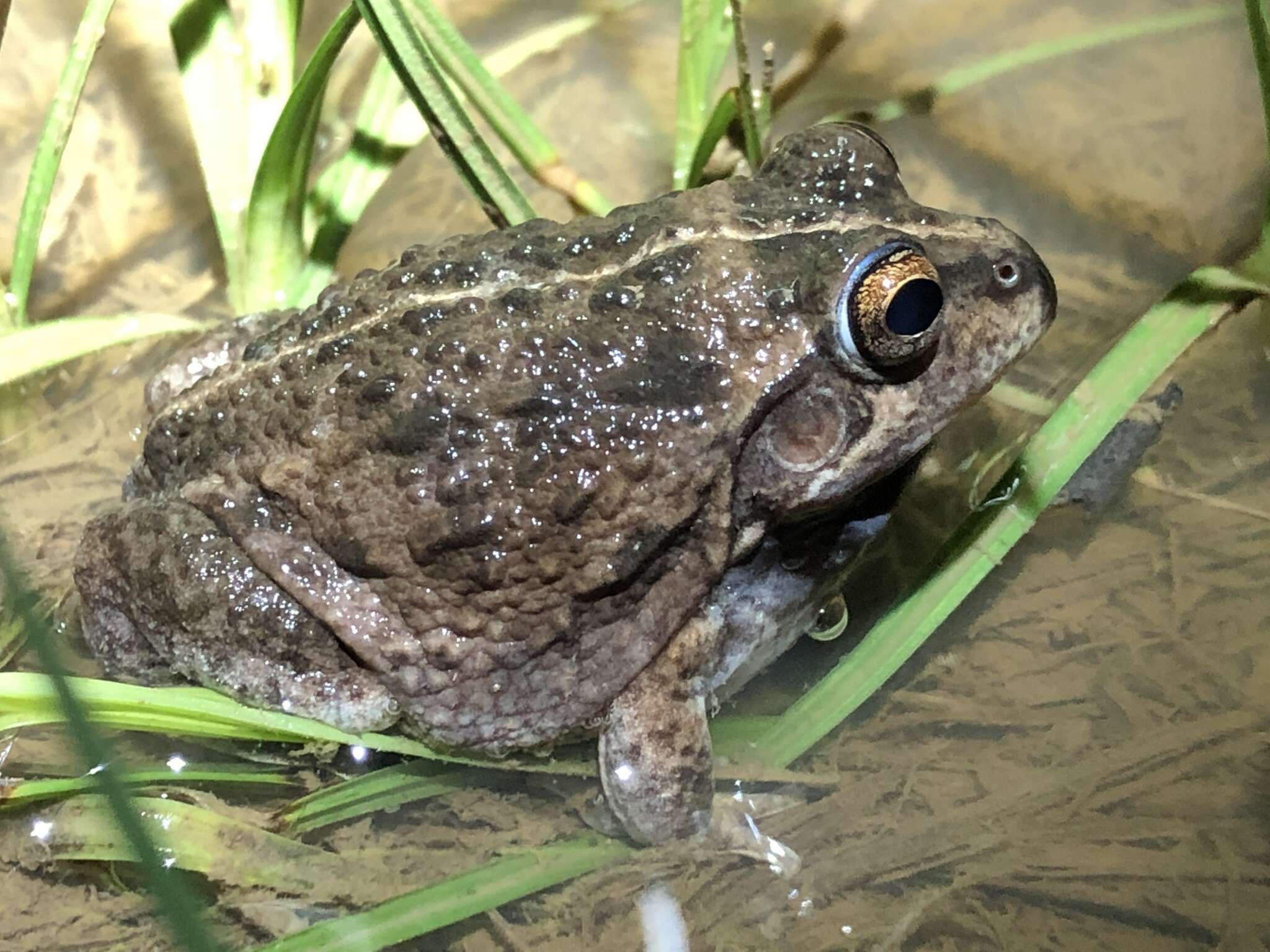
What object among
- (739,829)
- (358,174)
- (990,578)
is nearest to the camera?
(739,829)

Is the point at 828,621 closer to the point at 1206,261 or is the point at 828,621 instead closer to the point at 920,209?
the point at 920,209

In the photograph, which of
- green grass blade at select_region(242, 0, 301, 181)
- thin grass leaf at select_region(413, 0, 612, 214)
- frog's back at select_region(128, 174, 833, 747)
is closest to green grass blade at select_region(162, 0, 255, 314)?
green grass blade at select_region(242, 0, 301, 181)

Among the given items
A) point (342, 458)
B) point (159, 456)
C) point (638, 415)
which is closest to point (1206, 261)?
point (638, 415)

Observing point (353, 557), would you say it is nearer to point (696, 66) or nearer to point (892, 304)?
point (892, 304)

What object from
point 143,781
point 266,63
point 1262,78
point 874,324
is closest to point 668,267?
point 874,324

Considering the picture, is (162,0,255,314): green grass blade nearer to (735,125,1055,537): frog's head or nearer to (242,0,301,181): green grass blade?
A: (242,0,301,181): green grass blade

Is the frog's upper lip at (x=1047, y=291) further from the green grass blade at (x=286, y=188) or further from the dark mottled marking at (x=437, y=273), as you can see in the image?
the green grass blade at (x=286, y=188)
